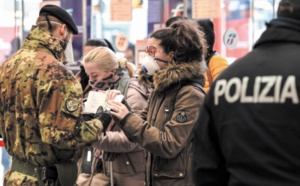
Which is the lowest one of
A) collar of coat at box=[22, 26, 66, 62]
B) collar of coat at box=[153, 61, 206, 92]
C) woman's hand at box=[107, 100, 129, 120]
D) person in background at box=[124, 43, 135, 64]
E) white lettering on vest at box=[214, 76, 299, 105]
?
woman's hand at box=[107, 100, 129, 120]

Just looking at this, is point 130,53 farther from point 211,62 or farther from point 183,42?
point 183,42

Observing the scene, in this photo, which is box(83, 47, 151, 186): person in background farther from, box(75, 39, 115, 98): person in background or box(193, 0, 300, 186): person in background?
box(193, 0, 300, 186): person in background

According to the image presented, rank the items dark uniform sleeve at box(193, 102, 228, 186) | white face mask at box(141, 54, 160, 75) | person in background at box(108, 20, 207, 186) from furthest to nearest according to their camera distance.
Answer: white face mask at box(141, 54, 160, 75) < person in background at box(108, 20, 207, 186) < dark uniform sleeve at box(193, 102, 228, 186)

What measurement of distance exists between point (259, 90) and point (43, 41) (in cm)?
154

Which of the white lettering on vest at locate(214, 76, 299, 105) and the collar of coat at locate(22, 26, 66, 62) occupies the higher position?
the collar of coat at locate(22, 26, 66, 62)

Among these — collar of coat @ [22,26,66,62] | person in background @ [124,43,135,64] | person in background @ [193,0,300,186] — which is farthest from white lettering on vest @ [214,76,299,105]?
person in background @ [124,43,135,64]

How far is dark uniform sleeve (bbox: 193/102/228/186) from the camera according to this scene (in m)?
2.35

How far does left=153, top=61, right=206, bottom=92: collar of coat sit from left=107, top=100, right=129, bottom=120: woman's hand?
0.67 feet

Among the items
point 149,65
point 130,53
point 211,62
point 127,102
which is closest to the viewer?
point 149,65

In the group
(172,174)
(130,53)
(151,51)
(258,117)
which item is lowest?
(172,174)

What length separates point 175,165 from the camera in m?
3.43

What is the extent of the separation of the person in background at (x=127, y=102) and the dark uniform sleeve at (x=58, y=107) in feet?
2.10

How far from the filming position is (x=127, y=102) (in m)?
4.13

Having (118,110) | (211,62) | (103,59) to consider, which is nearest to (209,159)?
(118,110)
